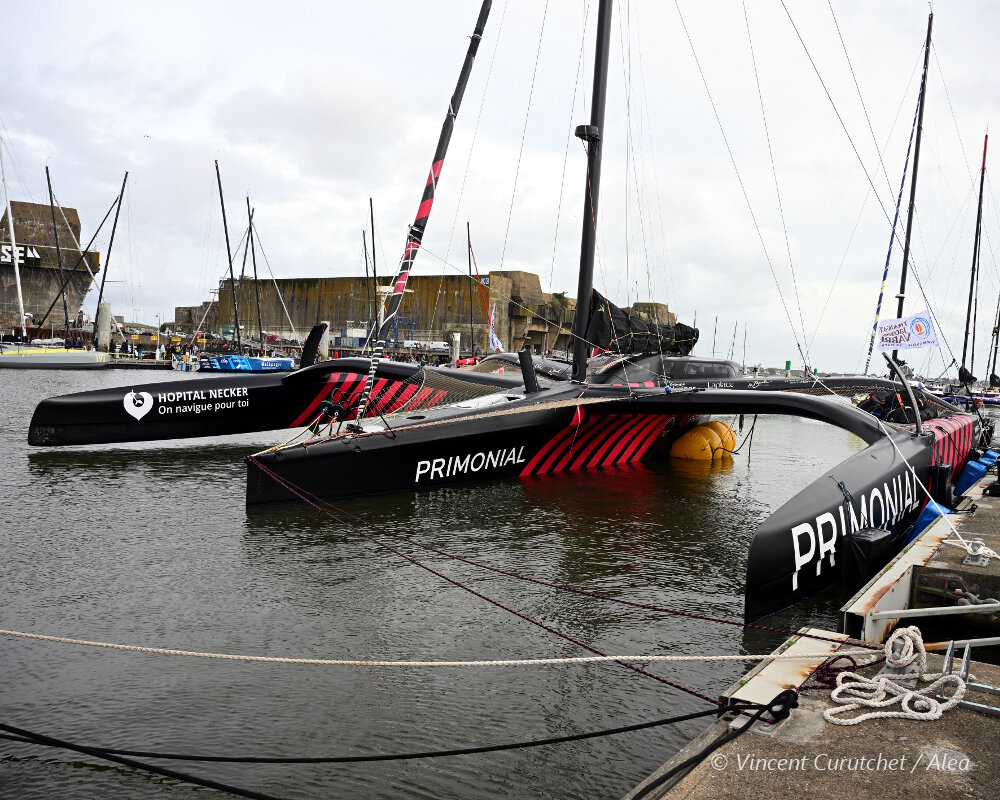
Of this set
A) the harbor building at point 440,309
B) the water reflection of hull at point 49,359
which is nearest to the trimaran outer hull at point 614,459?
the harbor building at point 440,309

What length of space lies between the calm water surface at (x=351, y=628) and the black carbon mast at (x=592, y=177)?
229cm

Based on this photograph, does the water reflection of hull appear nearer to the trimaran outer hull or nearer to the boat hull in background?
the boat hull in background

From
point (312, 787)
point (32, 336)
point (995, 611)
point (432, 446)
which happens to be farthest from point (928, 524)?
point (32, 336)

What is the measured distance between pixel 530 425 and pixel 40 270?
47.8m

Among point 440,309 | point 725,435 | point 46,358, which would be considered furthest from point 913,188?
point 46,358

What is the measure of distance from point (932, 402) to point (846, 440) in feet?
14.7

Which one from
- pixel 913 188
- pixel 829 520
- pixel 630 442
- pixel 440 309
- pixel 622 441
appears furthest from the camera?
pixel 440 309

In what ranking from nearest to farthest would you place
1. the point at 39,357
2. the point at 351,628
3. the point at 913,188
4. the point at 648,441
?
the point at 351,628, the point at 648,441, the point at 913,188, the point at 39,357

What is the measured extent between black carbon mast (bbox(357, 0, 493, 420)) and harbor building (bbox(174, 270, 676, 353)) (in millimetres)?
26809

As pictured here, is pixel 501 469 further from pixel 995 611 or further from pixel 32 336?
pixel 32 336

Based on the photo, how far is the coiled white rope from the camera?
197 centimetres

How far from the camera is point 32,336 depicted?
40188 mm

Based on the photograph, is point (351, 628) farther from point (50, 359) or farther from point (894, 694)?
point (50, 359)

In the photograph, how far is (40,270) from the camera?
44656 millimetres
